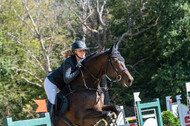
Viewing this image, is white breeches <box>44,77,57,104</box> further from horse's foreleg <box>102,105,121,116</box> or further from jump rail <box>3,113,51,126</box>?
jump rail <box>3,113,51,126</box>

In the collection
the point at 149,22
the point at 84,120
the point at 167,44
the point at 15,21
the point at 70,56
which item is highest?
the point at 15,21

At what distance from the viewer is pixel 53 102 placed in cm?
418

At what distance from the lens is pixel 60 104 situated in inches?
164

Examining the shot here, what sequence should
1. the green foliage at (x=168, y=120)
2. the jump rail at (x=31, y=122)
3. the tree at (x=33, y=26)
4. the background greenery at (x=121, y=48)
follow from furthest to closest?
the tree at (x=33, y=26) < the background greenery at (x=121, y=48) < the green foliage at (x=168, y=120) < the jump rail at (x=31, y=122)

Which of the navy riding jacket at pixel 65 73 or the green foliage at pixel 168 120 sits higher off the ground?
the navy riding jacket at pixel 65 73

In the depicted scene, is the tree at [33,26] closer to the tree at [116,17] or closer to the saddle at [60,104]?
the tree at [116,17]

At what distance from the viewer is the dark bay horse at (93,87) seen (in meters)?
3.86

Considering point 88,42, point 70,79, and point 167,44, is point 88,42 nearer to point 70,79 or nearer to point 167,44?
point 167,44

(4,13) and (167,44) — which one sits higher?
(4,13)

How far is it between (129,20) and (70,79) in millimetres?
13216

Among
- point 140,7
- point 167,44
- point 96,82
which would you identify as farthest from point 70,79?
point 140,7

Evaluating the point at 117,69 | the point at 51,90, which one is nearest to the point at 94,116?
the point at 117,69

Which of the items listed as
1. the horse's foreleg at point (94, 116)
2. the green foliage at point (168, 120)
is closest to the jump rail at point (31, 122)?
the horse's foreleg at point (94, 116)

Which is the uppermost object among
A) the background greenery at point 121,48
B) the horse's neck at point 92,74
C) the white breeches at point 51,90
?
the background greenery at point 121,48
